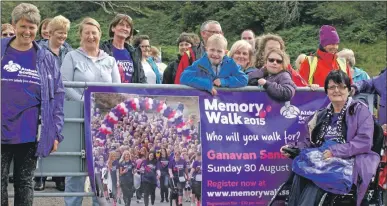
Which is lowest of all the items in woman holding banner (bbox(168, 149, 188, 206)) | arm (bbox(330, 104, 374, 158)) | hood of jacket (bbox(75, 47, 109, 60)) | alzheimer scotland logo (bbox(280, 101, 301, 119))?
woman holding banner (bbox(168, 149, 188, 206))

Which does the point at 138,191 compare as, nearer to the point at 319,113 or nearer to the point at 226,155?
the point at 226,155

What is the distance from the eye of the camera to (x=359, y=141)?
7.26 metres

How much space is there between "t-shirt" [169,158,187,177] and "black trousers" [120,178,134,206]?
48cm

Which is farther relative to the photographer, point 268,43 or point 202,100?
point 268,43

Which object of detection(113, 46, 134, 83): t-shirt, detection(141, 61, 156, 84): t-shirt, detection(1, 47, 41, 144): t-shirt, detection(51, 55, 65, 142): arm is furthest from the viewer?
detection(141, 61, 156, 84): t-shirt

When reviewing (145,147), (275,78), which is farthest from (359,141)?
(145,147)

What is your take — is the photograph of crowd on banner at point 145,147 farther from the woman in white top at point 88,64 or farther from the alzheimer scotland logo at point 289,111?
the alzheimer scotland logo at point 289,111

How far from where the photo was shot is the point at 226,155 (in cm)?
768

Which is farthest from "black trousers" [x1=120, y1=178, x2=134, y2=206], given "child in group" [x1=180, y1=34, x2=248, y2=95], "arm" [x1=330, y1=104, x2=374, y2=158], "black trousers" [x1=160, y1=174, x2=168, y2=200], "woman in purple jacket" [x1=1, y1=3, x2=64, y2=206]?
"arm" [x1=330, y1=104, x2=374, y2=158]

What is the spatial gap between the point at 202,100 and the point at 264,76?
0.89 metres

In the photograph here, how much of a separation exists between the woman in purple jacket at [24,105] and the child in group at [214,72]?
66.1 inches

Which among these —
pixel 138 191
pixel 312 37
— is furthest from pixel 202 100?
pixel 312 37

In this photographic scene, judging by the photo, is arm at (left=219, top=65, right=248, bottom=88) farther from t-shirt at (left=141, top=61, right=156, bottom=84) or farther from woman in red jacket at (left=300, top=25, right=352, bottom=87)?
t-shirt at (left=141, top=61, right=156, bottom=84)

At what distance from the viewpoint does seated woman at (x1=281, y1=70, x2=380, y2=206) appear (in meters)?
7.26
